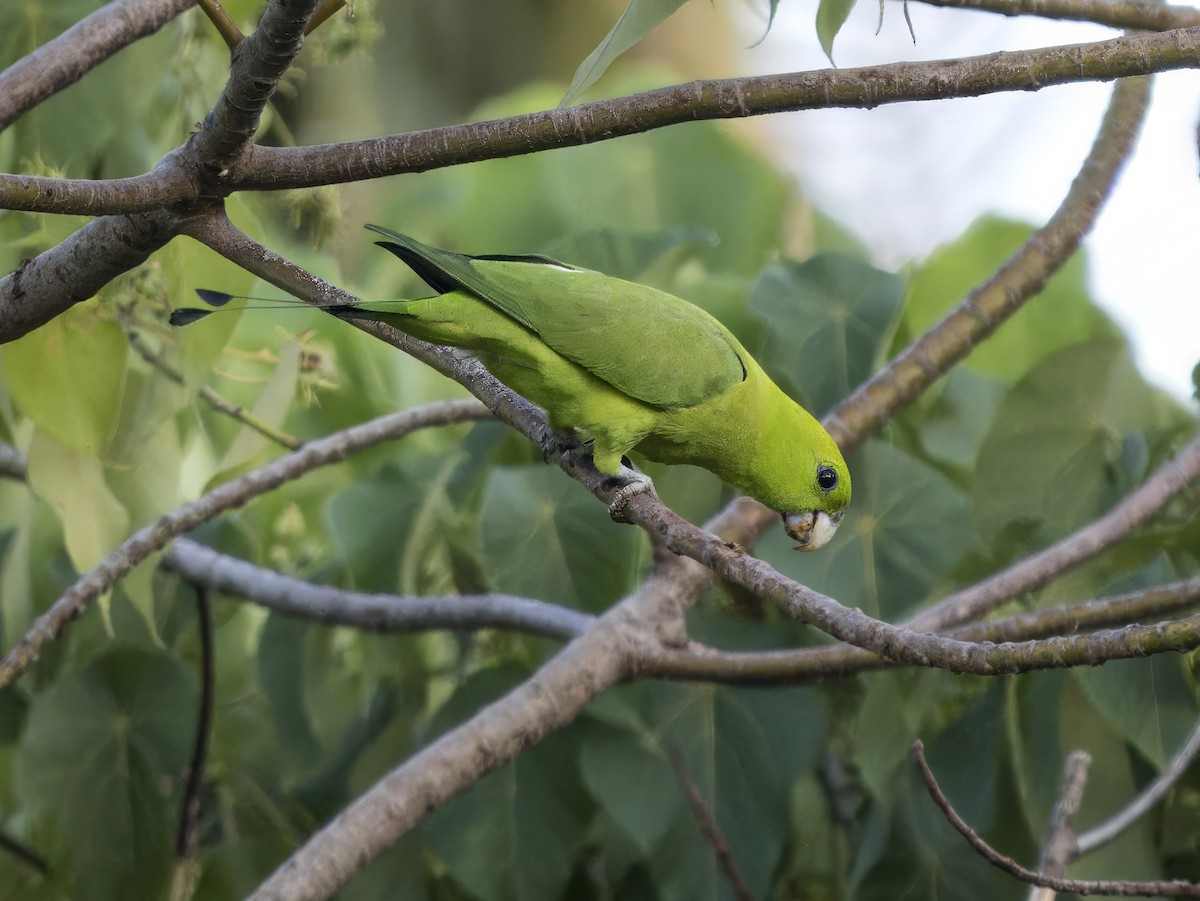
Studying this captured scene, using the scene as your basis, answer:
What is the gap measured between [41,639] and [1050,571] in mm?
1500

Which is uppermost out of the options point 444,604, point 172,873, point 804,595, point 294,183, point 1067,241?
point 1067,241

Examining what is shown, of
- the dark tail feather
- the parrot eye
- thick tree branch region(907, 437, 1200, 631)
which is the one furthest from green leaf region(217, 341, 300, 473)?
thick tree branch region(907, 437, 1200, 631)

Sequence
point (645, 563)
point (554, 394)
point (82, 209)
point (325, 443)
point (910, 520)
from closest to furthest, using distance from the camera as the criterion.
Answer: point (82, 209), point (554, 394), point (325, 443), point (910, 520), point (645, 563)

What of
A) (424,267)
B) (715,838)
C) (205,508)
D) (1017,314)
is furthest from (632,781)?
(1017,314)

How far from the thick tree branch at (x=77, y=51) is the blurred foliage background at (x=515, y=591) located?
0.21 m

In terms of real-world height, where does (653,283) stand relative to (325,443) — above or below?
above

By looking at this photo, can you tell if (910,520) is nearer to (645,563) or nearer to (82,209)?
(645,563)

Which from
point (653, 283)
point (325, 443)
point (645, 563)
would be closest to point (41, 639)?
point (325, 443)

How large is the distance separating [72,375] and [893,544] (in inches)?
54.1

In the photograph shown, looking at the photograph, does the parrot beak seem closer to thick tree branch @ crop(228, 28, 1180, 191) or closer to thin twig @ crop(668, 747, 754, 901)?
thin twig @ crop(668, 747, 754, 901)

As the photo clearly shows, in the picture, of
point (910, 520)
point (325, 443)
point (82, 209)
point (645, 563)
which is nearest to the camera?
point (82, 209)

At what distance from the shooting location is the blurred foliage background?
1802 millimetres

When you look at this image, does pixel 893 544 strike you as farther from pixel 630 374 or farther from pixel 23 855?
pixel 23 855

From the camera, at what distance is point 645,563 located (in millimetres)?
2234
